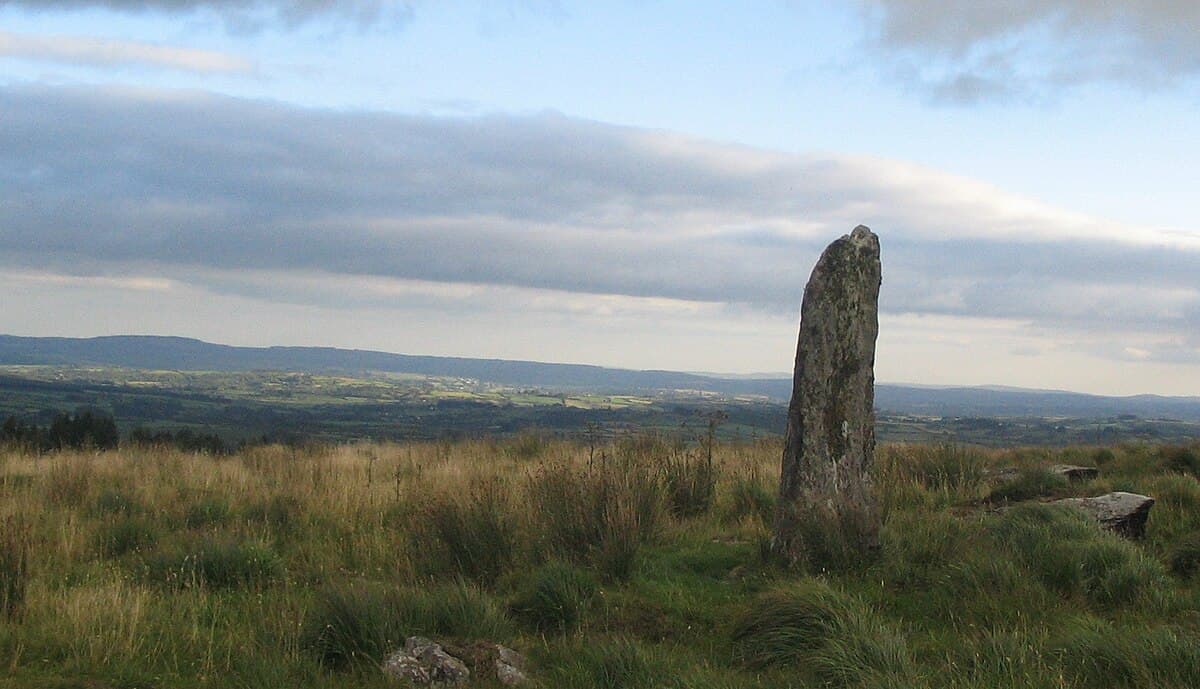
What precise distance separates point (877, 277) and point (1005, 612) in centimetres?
357

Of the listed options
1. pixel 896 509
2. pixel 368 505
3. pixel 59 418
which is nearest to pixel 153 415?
pixel 59 418

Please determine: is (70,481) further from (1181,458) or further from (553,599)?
(1181,458)

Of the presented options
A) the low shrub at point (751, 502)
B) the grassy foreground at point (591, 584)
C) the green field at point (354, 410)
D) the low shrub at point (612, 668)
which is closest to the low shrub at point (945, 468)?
the grassy foreground at point (591, 584)

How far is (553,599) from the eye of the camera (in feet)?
22.4

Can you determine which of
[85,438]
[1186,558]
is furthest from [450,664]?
[85,438]

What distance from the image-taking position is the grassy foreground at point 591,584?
541 cm

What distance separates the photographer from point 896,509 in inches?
404

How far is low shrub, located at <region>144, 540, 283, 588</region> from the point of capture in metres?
7.57

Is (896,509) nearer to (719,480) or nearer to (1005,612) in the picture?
(719,480)

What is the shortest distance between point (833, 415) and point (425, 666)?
4.42 metres

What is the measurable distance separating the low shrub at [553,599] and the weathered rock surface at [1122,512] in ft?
16.6

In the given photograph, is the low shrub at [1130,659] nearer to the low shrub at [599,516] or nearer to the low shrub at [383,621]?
the low shrub at [383,621]

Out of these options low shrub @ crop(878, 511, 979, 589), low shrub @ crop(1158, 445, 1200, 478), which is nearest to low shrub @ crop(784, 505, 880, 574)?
low shrub @ crop(878, 511, 979, 589)

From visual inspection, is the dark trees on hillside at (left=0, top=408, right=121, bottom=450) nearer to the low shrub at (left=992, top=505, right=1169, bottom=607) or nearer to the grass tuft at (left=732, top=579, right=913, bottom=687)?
the grass tuft at (left=732, top=579, right=913, bottom=687)
